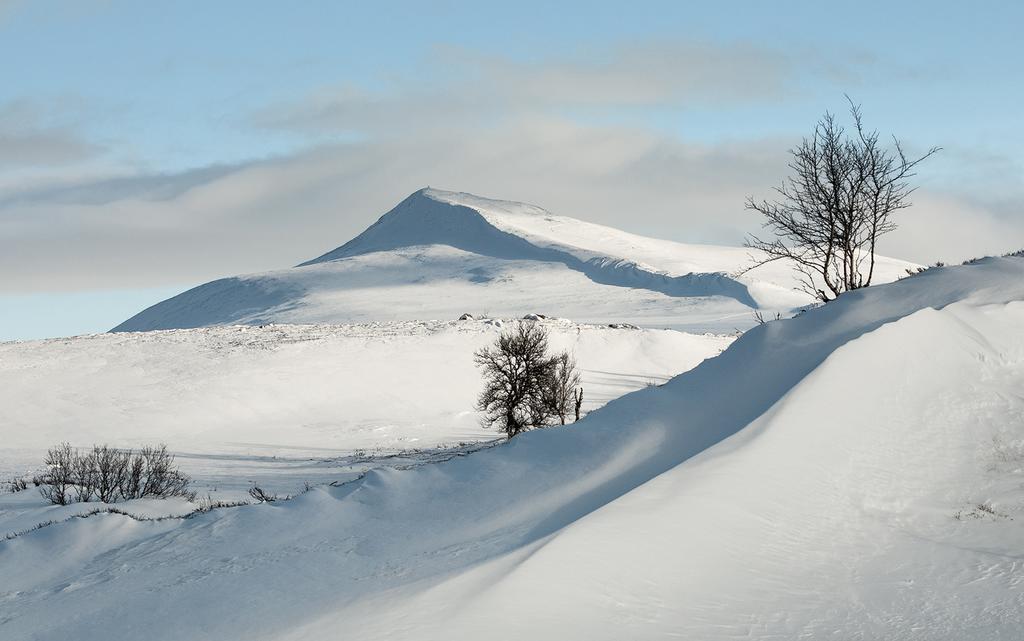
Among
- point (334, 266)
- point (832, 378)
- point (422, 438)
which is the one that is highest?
point (334, 266)

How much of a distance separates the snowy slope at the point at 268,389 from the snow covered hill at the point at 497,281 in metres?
51.5

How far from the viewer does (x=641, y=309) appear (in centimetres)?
12275

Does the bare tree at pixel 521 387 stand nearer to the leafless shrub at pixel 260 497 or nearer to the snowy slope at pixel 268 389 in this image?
the snowy slope at pixel 268 389

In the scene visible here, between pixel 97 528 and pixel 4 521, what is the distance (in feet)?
20.4

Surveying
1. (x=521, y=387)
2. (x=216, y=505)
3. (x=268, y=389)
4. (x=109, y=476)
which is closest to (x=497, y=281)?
(x=268, y=389)

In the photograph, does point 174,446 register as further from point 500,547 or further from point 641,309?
point 641,309

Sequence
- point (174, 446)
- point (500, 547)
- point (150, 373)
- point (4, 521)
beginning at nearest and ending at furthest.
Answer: point (500, 547) → point (4, 521) → point (174, 446) → point (150, 373)

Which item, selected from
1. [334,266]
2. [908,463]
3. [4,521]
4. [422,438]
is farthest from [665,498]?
[334,266]

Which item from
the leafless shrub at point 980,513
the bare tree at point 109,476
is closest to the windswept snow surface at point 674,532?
the leafless shrub at point 980,513

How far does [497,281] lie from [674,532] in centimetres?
13479

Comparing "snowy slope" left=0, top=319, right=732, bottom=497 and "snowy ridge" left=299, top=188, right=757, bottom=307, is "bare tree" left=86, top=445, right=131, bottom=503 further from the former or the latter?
"snowy ridge" left=299, top=188, right=757, bottom=307

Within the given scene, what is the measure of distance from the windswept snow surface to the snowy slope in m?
15.7

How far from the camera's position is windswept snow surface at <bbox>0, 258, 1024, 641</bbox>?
789 cm

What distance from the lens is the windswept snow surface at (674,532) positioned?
7.89m
